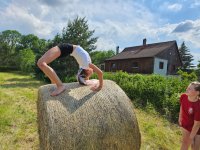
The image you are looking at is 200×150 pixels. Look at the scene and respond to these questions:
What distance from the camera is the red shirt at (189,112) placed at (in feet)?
14.4

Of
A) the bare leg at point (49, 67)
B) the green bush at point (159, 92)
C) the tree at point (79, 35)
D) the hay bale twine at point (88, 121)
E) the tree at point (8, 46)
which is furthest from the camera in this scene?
the tree at point (8, 46)

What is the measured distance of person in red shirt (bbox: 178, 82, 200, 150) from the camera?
4375mm

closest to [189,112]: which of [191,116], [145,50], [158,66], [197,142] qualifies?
[191,116]

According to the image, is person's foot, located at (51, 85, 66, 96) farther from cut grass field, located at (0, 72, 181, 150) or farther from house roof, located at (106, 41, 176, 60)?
house roof, located at (106, 41, 176, 60)

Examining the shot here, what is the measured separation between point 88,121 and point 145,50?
32.9 meters

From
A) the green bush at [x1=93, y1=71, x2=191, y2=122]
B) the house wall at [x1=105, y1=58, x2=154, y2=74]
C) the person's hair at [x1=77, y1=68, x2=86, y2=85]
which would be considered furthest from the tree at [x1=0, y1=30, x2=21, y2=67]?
the person's hair at [x1=77, y1=68, x2=86, y2=85]

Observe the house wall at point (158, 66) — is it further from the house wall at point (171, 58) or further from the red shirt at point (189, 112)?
the red shirt at point (189, 112)

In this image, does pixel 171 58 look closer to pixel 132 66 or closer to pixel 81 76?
pixel 132 66

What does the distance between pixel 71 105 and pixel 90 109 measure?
331mm

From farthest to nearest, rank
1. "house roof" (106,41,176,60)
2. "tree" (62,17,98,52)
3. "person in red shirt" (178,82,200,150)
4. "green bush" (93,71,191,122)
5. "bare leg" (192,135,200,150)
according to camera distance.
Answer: "house roof" (106,41,176,60), "tree" (62,17,98,52), "green bush" (93,71,191,122), "bare leg" (192,135,200,150), "person in red shirt" (178,82,200,150)

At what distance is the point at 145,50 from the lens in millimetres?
36312

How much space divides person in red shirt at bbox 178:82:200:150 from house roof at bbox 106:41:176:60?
28.3m

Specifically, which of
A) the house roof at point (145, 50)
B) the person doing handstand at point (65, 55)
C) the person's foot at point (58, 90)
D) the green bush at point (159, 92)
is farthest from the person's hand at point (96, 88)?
the house roof at point (145, 50)

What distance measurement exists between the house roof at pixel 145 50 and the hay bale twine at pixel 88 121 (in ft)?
93.1
